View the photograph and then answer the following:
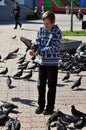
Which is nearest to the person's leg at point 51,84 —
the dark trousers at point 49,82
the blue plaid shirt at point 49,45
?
the dark trousers at point 49,82

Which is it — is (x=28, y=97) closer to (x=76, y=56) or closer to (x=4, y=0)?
(x=76, y=56)

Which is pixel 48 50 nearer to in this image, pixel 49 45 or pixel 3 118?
pixel 49 45

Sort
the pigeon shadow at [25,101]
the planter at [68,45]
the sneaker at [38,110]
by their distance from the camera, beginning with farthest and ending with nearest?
the planter at [68,45]
the pigeon shadow at [25,101]
the sneaker at [38,110]

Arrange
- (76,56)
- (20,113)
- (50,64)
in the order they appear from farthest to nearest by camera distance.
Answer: (76,56) → (20,113) → (50,64)

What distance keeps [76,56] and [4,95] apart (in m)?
5.08

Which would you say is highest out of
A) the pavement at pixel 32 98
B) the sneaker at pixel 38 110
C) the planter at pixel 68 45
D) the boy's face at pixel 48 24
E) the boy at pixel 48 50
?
the boy's face at pixel 48 24

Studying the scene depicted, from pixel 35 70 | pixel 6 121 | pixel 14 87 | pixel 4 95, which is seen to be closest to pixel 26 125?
pixel 6 121

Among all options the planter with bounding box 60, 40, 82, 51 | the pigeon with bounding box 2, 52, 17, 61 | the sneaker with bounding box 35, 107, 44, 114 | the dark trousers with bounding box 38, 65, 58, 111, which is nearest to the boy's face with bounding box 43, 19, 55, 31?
the dark trousers with bounding box 38, 65, 58, 111

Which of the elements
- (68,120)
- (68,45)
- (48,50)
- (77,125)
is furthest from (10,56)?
(77,125)

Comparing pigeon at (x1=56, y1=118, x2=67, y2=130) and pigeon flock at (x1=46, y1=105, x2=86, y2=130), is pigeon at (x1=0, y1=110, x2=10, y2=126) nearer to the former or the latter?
pigeon flock at (x1=46, y1=105, x2=86, y2=130)

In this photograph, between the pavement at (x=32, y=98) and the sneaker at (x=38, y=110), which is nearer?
the pavement at (x=32, y=98)

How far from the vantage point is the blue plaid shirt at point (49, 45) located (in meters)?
8.09

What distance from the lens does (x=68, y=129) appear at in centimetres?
769

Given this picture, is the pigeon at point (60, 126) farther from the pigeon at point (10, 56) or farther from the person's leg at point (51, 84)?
the pigeon at point (10, 56)
